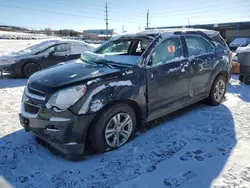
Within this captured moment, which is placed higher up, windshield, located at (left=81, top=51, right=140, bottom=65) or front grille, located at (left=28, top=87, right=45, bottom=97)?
windshield, located at (left=81, top=51, right=140, bottom=65)

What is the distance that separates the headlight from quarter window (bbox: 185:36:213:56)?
7.82ft

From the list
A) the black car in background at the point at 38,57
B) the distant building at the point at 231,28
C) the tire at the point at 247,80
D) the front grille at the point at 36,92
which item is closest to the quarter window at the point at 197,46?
the front grille at the point at 36,92

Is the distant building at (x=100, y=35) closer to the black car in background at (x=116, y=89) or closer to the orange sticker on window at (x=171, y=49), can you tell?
the black car in background at (x=116, y=89)

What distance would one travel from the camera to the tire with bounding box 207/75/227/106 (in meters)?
4.97

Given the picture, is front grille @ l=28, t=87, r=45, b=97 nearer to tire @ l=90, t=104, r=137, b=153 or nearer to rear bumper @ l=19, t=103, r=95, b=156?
rear bumper @ l=19, t=103, r=95, b=156

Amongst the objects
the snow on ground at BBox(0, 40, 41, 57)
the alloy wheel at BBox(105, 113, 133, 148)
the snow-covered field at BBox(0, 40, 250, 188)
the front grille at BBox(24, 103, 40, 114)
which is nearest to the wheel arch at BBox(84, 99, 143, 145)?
the alloy wheel at BBox(105, 113, 133, 148)

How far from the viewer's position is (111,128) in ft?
10.5

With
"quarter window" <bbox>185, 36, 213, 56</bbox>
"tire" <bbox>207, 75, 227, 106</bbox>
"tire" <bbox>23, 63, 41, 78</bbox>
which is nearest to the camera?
"quarter window" <bbox>185, 36, 213, 56</bbox>

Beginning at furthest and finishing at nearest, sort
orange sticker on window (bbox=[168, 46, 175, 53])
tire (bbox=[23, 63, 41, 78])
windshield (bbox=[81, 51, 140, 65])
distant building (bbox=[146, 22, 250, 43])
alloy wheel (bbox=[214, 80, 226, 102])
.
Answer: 1. distant building (bbox=[146, 22, 250, 43])
2. tire (bbox=[23, 63, 41, 78])
3. alloy wheel (bbox=[214, 80, 226, 102])
4. orange sticker on window (bbox=[168, 46, 175, 53])
5. windshield (bbox=[81, 51, 140, 65])

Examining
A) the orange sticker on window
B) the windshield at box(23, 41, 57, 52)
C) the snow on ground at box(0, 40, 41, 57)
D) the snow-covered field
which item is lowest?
the snow-covered field

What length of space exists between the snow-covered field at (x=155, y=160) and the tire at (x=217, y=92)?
0.71 metres

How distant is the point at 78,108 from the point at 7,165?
122cm

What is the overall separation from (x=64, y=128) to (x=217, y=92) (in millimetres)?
3664

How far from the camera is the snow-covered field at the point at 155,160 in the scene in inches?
104
